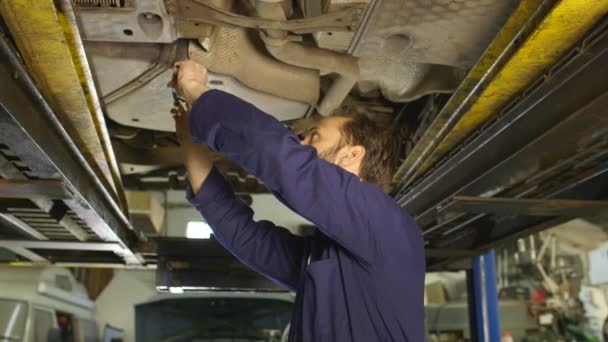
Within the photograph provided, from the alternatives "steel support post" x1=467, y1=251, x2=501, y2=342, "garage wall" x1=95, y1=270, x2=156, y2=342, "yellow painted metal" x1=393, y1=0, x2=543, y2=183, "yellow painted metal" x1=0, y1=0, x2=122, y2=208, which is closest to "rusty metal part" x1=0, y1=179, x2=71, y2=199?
"yellow painted metal" x1=0, y1=0, x2=122, y2=208

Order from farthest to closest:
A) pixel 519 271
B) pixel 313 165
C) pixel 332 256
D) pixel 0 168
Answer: pixel 519 271 → pixel 0 168 → pixel 332 256 → pixel 313 165

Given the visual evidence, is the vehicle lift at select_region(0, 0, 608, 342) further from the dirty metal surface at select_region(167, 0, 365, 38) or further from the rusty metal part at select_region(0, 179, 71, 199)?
the dirty metal surface at select_region(167, 0, 365, 38)

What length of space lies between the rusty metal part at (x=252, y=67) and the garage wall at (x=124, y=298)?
Result: 10.9ft

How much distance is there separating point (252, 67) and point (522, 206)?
1065 mm

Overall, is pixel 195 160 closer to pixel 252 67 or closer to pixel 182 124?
pixel 182 124

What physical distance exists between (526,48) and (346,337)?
30.6 inches

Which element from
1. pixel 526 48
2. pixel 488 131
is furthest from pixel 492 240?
pixel 526 48

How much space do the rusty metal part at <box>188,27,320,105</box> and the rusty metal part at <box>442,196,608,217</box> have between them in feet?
2.09

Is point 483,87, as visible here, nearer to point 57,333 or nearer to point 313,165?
point 313,165

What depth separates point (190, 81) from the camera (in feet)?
4.25

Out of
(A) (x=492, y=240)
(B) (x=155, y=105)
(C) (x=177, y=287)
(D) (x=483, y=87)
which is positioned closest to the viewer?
(D) (x=483, y=87)

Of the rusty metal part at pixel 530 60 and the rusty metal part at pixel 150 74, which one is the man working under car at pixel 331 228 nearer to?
the rusty metal part at pixel 150 74

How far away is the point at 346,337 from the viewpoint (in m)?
1.19

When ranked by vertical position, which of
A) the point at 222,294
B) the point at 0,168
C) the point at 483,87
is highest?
the point at 483,87
